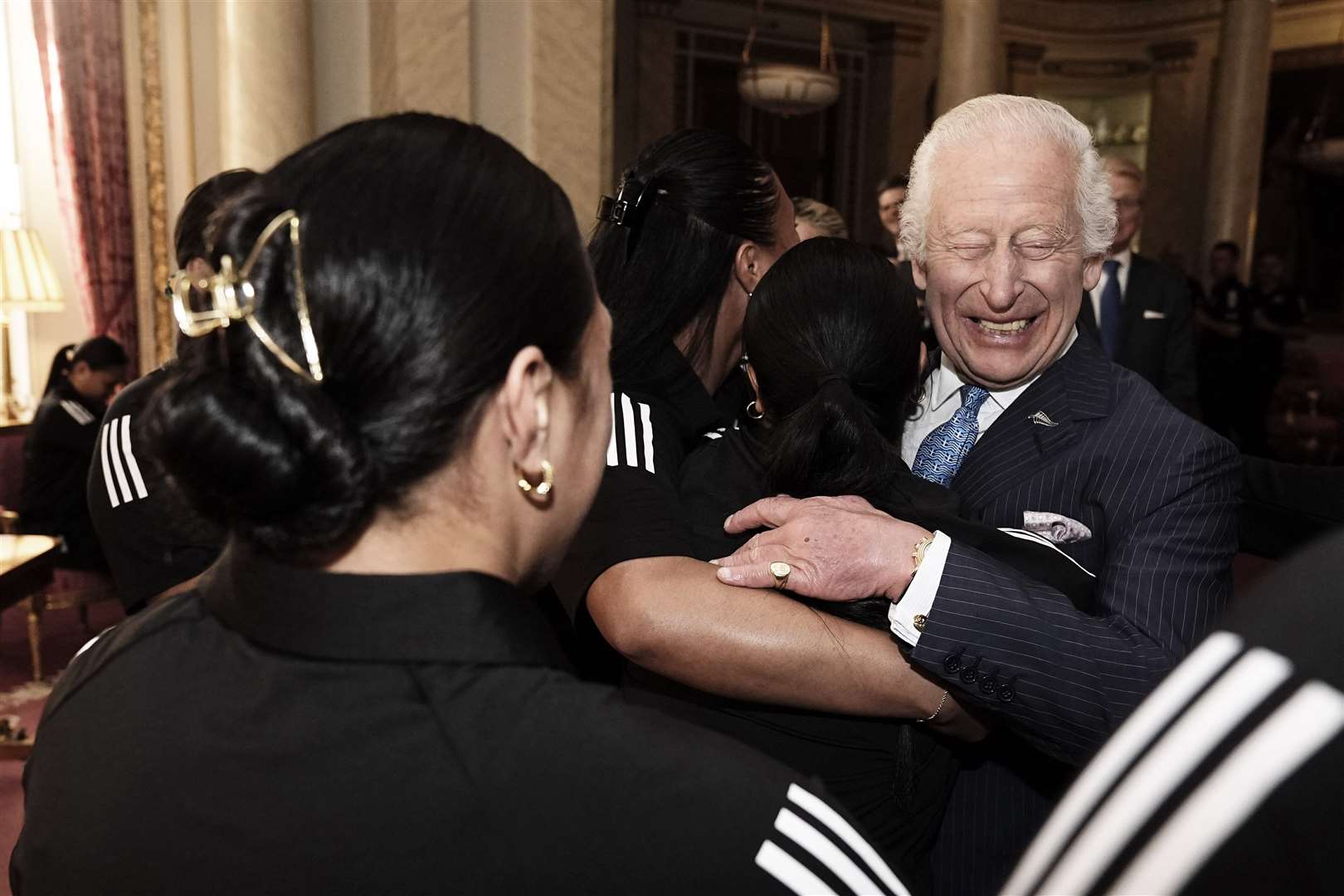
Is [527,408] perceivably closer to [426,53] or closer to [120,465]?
[120,465]

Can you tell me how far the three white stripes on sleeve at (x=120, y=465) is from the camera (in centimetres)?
202

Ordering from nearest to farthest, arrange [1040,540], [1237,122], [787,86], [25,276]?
[1040,540], [25,276], [787,86], [1237,122]

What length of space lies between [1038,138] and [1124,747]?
135 centimetres

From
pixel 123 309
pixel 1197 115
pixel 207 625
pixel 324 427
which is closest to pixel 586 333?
pixel 324 427

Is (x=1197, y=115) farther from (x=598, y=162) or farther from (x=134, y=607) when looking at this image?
(x=134, y=607)

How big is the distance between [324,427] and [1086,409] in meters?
1.16

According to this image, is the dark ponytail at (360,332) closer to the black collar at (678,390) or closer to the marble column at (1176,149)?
the black collar at (678,390)

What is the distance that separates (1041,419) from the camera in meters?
1.61

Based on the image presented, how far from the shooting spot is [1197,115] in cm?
1313

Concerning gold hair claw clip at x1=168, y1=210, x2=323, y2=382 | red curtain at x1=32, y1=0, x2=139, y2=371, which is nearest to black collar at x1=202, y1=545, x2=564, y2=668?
gold hair claw clip at x1=168, y1=210, x2=323, y2=382

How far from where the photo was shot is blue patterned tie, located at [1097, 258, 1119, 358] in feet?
16.5

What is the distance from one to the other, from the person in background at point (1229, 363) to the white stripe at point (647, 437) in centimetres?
801

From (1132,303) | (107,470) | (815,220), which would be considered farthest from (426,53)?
(1132,303)

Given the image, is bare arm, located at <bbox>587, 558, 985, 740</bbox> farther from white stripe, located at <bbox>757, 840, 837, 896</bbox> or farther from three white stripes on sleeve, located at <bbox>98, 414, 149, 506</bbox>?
three white stripes on sleeve, located at <bbox>98, 414, 149, 506</bbox>
